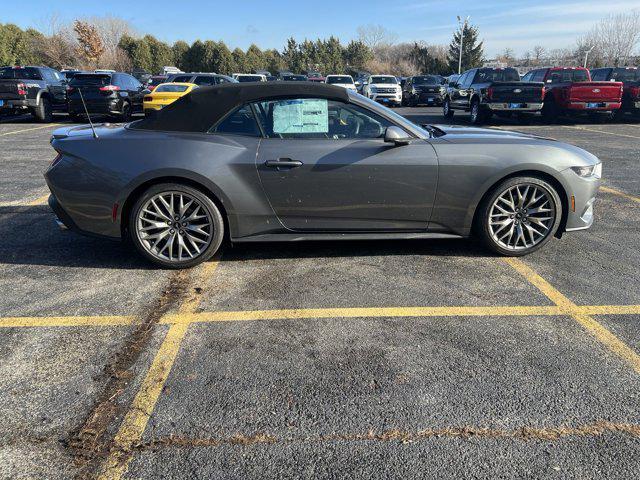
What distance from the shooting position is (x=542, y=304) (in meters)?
3.65

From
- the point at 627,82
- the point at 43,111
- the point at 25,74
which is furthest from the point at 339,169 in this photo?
the point at 627,82

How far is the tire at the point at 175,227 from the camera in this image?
420 cm

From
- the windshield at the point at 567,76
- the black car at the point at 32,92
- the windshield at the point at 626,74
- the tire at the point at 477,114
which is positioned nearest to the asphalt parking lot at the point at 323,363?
the tire at the point at 477,114

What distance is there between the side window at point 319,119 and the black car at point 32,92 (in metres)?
14.9

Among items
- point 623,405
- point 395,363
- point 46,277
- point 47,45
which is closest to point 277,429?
point 395,363

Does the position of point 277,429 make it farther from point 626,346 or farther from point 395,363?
point 626,346

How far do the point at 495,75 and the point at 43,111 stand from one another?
Answer: 1530 cm

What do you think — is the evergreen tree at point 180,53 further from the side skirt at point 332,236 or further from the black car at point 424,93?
the side skirt at point 332,236

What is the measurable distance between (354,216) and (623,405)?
93.9 inches

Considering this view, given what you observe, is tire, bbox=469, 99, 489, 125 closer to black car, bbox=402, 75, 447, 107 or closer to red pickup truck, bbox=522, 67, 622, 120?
red pickup truck, bbox=522, 67, 622, 120

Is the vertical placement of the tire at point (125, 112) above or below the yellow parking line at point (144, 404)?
above

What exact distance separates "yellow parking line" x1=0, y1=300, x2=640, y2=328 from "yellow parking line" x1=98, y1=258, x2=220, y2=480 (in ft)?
0.73

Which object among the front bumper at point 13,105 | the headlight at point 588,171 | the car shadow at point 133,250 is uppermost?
the front bumper at point 13,105

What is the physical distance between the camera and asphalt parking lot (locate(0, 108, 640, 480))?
2.22m
